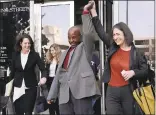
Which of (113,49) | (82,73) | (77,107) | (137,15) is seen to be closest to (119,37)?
(113,49)

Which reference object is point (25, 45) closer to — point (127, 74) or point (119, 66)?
point (119, 66)

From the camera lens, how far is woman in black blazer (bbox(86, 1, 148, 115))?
4.13 metres

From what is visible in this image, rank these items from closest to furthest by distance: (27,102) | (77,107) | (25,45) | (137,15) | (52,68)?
(77,107), (27,102), (25,45), (52,68), (137,15)

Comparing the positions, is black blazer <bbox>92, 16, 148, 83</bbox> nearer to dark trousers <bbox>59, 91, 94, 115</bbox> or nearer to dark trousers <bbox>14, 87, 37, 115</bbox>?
dark trousers <bbox>59, 91, 94, 115</bbox>

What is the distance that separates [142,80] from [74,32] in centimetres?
100

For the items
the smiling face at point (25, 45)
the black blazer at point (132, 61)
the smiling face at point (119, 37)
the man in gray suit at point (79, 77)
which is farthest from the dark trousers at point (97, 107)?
the smiling face at point (119, 37)

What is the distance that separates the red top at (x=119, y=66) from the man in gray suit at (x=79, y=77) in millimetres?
250

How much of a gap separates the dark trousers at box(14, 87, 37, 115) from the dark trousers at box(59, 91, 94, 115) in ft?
4.21

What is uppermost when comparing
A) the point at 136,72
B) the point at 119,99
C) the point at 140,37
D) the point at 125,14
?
the point at 125,14

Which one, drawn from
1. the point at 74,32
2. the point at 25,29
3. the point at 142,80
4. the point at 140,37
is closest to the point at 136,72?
the point at 142,80

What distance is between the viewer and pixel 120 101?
13.7 ft

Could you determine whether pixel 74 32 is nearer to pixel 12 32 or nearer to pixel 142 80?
pixel 142 80

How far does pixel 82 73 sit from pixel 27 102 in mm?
1606

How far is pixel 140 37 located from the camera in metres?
7.32
